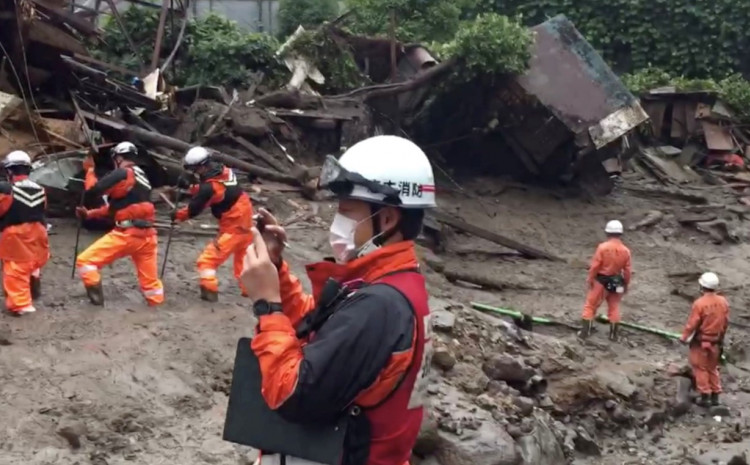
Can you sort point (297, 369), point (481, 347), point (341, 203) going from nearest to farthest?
point (297, 369)
point (341, 203)
point (481, 347)

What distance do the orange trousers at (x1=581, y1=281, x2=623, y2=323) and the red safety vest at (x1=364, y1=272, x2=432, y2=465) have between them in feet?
35.8

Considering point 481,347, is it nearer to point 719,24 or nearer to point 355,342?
point 355,342

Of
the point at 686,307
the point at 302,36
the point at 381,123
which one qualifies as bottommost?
the point at 686,307

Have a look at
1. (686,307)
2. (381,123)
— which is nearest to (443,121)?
(381,123)

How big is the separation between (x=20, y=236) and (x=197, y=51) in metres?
9.35

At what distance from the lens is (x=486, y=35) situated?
17.4 meters

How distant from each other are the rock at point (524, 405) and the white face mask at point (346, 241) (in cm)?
667

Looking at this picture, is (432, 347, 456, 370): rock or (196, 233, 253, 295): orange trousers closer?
(432, 347, 456, 370): rock

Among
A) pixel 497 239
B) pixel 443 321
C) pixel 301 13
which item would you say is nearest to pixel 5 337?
pixel 443 321

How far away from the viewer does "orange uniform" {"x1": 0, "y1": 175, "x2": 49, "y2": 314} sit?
31.4ft

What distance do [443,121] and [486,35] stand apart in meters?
2.84

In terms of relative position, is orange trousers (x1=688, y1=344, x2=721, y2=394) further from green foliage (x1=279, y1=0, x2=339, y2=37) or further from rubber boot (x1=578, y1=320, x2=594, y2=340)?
green foliage (x1=279, y1=0, x2=339, y2=37)

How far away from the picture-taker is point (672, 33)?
28.5m

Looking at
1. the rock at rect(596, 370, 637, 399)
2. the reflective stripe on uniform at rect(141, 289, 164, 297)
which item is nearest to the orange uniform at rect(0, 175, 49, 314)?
the reflective stripe on uniform at rect(141, 289, 164, 297)
